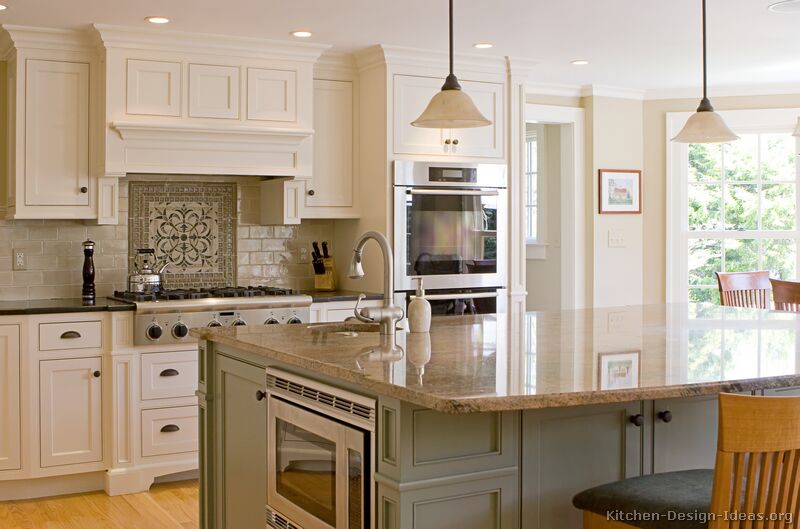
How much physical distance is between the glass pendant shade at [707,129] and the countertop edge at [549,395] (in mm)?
1615

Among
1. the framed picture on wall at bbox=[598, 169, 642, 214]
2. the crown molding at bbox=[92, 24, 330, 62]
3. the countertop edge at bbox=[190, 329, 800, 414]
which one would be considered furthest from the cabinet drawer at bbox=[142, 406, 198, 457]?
the framed picture on wall at bbox=[598, 169, 642, 214]

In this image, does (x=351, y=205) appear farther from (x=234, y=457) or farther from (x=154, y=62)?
(x=234, y=457)

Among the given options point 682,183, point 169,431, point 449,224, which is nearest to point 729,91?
point 682,183

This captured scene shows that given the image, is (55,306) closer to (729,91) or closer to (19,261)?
(19,261)

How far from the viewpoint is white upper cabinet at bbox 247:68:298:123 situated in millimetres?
5020

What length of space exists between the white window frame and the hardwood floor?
3962 mm

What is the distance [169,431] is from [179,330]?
20.5 inches

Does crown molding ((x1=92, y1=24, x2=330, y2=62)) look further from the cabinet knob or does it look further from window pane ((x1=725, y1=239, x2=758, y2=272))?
window pane ((x1=725, y1=239, x2=758, y2=272))

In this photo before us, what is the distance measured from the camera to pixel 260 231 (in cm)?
556

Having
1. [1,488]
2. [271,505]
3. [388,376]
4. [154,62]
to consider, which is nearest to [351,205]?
[154,62]

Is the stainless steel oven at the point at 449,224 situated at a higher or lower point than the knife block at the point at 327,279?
higher

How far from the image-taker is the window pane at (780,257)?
22.3 feet

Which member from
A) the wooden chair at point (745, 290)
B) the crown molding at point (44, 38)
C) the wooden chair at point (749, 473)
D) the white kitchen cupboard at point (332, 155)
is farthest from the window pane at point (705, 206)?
the wooden chair at point (749, 473)

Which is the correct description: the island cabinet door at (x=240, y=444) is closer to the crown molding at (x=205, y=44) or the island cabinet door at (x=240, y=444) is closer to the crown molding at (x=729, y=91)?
the crown molding at (x=205, y=44)
